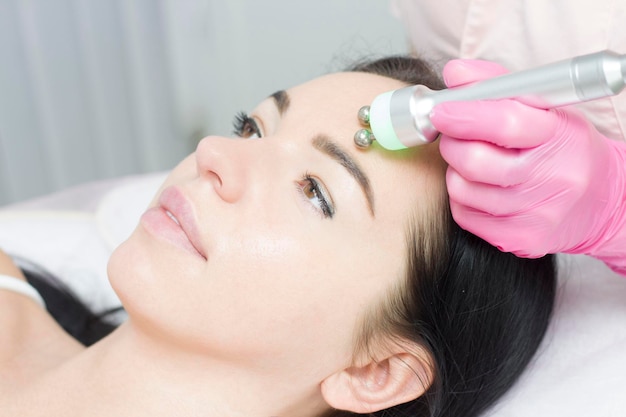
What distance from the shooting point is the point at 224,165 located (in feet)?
3.29

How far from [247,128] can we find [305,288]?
307 millimetres

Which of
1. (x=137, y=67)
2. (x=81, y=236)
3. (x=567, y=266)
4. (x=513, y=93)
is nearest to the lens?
(x=513, y=93)

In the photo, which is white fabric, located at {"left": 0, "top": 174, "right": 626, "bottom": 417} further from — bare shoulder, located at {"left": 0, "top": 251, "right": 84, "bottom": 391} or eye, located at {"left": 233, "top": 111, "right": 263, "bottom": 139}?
eye, located at {"left": 233, "top": 111, "right": 263, "bottom": 139}

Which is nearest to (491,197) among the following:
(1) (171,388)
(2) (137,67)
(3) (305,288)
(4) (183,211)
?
(3) (305,288)

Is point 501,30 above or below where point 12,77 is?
above

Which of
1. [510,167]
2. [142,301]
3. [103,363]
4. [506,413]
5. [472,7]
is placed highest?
[472,7]

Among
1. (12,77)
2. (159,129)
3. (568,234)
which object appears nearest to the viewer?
(568,234)

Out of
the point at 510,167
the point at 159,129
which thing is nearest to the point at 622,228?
the point at 510,167

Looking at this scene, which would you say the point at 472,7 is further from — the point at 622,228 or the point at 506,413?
the point at 506,413

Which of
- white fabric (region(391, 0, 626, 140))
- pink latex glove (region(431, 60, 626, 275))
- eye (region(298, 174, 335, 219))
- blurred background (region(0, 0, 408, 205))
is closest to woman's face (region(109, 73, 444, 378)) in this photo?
eye (region(298, 174, 335, 219))

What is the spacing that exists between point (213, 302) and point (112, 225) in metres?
0.69

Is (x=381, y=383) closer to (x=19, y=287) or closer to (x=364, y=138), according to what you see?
(x=364, y=138)

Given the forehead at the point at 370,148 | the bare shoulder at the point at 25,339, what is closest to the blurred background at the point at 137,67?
the bare shoulder at the point at 25,339

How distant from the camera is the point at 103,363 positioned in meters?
1.14
